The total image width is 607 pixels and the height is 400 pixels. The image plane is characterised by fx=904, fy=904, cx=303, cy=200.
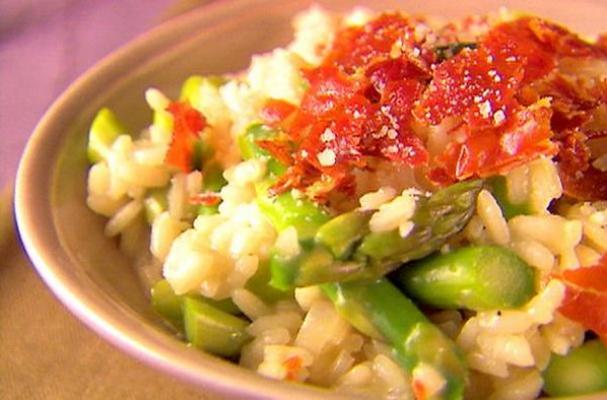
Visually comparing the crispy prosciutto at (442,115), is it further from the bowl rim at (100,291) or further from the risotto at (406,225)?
the bowl rim at (100,291)

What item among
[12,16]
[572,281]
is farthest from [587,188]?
[12,16]

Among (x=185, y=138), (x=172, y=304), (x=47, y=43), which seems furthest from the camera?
(x=47, y=43)

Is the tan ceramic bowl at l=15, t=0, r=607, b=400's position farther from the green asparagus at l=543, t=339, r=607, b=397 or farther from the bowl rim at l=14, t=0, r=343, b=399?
the green asparagus at l=543, t=339, r=607, b=397

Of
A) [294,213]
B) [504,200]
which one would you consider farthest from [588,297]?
[294,213]

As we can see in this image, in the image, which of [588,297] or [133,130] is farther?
[133,130]

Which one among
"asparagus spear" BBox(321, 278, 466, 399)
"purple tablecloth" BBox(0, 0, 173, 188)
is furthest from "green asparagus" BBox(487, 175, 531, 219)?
"purple tablecloth" BBox(0, 0, 173, 188)

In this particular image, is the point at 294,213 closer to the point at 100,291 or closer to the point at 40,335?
the point at 100,291

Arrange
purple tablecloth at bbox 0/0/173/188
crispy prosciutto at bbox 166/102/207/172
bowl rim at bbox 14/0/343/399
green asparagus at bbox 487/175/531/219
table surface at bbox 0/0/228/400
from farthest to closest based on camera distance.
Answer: purple tablecloth at bbox 0/0/173/188, crispy prosciutto at bbox 166/102/207/172, table surface at bbox 0/0/228/400, green asparagus at bbox 487/175/531/219, bowl rim at bbox 14/0/343/399
